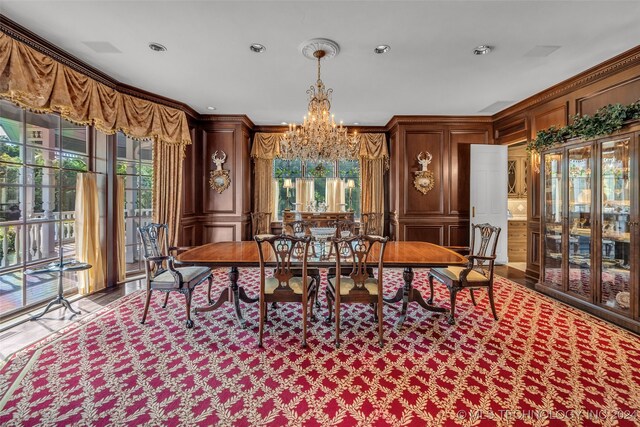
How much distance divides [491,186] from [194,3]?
5197 mm

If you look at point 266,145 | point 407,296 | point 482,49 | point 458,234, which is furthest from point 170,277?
point 458,234

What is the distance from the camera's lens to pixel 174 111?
181 inches

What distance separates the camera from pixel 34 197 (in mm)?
3094

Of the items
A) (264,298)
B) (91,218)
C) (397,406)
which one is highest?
(91,218)

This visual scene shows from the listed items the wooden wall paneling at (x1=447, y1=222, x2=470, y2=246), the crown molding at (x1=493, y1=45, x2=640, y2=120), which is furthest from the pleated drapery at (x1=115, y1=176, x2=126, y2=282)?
the crown molding at (x1=493, y1=45, x2=640, y2=120)

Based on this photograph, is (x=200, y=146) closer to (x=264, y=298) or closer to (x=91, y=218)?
(x=91, y=218)

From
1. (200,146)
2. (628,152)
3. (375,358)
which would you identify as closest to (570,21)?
(628,152)

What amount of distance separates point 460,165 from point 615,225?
273 cm

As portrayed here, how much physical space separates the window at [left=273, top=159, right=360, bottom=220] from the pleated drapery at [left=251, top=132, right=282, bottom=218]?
20 centimetres

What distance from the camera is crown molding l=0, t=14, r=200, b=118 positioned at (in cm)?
251

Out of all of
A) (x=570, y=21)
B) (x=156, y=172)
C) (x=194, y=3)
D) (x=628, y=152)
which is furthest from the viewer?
(x=156, y=172)

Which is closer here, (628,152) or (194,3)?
(194,3)

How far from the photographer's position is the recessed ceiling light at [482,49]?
2881mm

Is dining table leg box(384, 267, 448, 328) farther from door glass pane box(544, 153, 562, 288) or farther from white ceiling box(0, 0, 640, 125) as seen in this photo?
white ceiling box(0, 0, 640, 125)
